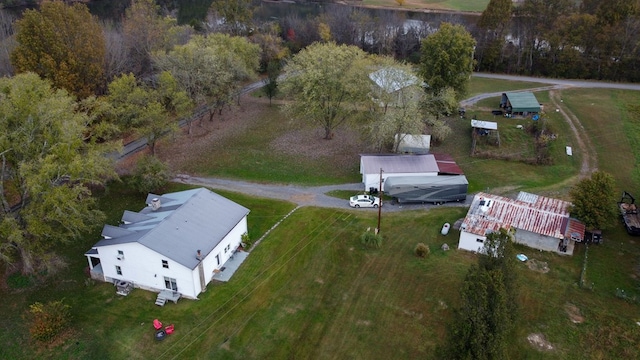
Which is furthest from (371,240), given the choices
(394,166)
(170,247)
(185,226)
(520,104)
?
(520,104)

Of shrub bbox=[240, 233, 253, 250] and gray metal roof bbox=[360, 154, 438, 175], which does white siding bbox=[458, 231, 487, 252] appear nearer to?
gray metal roof bbox=[360, 154, 438, 175]

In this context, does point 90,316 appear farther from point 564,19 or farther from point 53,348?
point 564,19

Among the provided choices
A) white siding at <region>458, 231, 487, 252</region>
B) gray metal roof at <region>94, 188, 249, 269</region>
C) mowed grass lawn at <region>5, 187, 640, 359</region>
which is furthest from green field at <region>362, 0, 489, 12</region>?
gray metal roof at <region>94, 188, 249, 269</region>

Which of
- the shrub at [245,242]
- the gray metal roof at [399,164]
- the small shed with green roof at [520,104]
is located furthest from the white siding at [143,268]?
the small shed with green roof at [520,104]

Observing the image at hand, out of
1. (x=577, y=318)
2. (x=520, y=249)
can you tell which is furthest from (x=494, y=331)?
(x=520, y=249)

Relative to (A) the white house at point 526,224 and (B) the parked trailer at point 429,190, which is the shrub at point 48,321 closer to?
(B) the parked trailer at point 429,190

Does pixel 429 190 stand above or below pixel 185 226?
below

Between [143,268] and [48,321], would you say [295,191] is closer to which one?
[143,268]
